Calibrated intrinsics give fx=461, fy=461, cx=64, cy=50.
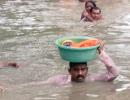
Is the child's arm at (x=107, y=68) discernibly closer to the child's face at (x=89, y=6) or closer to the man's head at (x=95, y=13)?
the man's head at (x=95, y=13)

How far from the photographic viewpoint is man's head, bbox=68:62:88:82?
644 centimetres

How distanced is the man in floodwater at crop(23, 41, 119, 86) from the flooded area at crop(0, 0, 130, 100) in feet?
0.30

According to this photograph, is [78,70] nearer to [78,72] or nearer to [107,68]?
[78,72]

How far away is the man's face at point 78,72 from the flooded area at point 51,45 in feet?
0.76

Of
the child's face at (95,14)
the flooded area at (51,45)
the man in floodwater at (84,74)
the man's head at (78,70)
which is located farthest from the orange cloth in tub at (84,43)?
the child's face at (95,14)

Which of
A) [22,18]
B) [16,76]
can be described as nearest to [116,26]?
[22,18]

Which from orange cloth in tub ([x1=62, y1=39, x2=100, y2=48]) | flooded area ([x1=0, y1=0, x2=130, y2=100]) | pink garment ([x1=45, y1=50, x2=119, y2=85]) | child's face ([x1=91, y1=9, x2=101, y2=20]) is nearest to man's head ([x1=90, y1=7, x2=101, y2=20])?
child's face ([x1=91, y1=9, x2=101, y2=20])

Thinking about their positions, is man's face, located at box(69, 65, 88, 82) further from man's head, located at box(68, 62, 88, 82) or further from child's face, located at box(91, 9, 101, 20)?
child's face, located at box(91, 9, 101, 20)

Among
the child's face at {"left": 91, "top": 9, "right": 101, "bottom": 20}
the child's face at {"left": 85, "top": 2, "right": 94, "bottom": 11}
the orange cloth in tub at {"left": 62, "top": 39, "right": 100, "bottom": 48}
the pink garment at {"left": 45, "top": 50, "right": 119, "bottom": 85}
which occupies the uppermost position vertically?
the child's face at {"left": 85, "top": 2, "right": 94, "bottom": 11}

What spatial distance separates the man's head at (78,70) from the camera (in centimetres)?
644

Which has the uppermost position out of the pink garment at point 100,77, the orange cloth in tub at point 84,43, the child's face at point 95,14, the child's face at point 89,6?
the child's face at point 89,6

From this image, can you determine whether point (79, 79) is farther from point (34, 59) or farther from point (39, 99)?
point (34, 59)

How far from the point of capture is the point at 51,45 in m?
9.81

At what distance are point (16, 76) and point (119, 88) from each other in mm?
1796
